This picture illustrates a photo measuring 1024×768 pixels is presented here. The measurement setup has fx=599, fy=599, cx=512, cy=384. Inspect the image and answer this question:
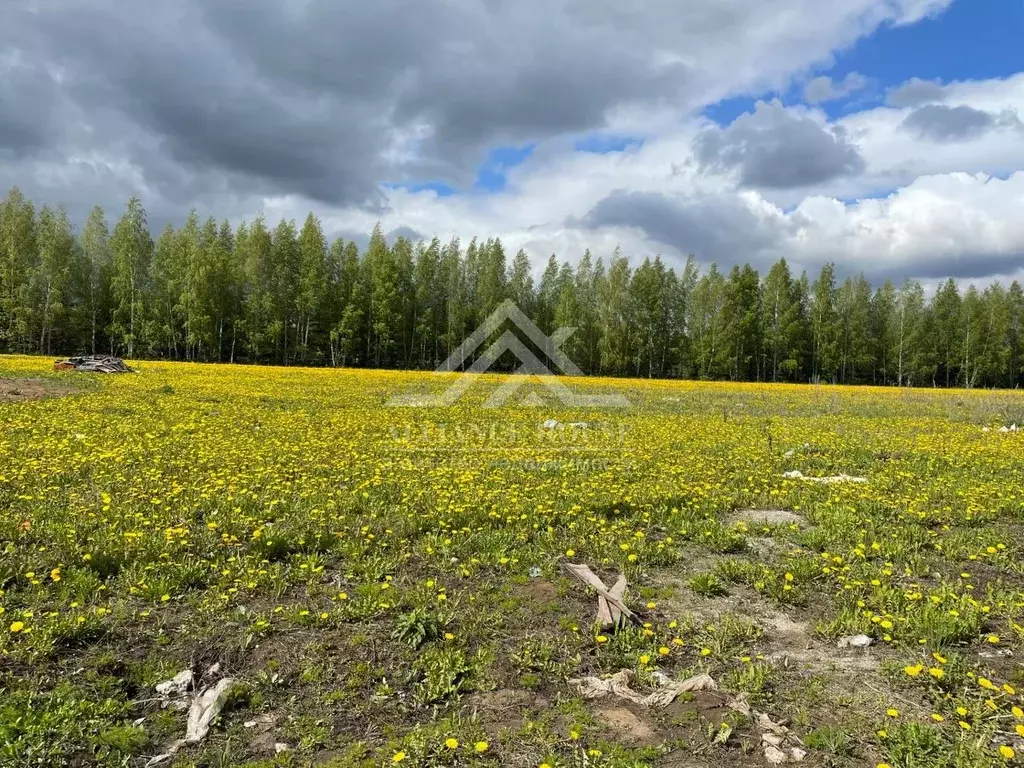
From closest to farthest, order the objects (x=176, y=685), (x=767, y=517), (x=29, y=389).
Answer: (x=176, y=685) → (x=767, y=517) → (x=29, y=389)

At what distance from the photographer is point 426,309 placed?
78688 millimetres

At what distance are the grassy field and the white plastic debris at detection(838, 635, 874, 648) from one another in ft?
0.35

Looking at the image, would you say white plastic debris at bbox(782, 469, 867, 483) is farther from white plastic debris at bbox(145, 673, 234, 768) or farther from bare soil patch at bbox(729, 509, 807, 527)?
white plastic debris at bbox(145, 673, 234, 768)

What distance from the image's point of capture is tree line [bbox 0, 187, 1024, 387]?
65.1 metres

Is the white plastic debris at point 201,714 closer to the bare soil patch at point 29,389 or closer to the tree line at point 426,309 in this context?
the bare soil patch at point 29,389

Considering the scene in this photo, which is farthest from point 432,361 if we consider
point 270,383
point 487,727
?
point 487,727

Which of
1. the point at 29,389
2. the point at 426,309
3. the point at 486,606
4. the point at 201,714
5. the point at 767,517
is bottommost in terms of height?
the point at 201,714

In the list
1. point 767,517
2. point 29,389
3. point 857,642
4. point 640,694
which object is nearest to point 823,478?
point 767,517

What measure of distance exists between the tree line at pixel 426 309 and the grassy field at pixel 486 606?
60.0m

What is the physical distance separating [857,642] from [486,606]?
385 cm

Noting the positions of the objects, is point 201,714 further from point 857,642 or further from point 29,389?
point 29,389

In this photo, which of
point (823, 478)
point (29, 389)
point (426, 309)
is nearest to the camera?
point (823, 478)

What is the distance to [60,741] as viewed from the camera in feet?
14.1

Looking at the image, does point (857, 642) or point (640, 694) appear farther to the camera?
point (857, 642)
